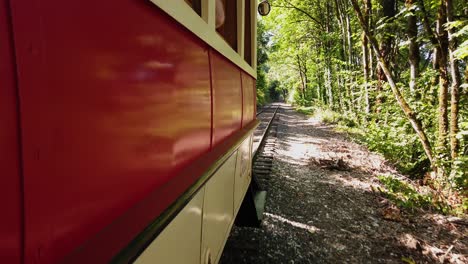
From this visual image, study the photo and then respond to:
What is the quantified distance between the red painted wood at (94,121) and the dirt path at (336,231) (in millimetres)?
2807

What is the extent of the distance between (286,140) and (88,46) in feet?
37.4

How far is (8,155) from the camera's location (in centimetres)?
64

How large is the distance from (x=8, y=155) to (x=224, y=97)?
1791 mm

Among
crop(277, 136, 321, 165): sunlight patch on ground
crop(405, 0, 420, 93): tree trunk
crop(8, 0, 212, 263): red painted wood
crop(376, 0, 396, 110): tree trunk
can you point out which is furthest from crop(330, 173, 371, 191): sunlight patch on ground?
crop(8, 0, 212, 263): red painted wood

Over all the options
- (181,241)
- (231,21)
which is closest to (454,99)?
(231,21)

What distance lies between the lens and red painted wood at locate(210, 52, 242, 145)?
2.10 m

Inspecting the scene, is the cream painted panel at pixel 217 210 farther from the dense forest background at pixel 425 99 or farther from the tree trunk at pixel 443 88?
the tree trunk at pixel 443 88

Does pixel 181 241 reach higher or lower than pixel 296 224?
higher

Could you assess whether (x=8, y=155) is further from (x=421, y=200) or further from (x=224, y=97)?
(x=421, y=200)

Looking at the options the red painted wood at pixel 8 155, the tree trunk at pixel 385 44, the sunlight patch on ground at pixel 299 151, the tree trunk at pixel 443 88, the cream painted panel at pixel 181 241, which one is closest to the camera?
the red painted wood at pixel 8 155

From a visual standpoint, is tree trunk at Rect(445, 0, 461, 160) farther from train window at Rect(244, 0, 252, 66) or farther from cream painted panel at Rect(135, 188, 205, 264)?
cream painted panel at Rect(135, 188, 205, 264)

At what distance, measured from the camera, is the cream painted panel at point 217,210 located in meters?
1.93

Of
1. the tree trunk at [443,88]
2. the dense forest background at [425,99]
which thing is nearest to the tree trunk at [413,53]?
the dense forest background at [425,99]

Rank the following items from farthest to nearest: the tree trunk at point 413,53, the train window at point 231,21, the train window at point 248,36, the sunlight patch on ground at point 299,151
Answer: the sunlight patch on ground at point 299,151
the tree trunk at point 413,53
the train window at point 248,36
the train window at point 231,21
